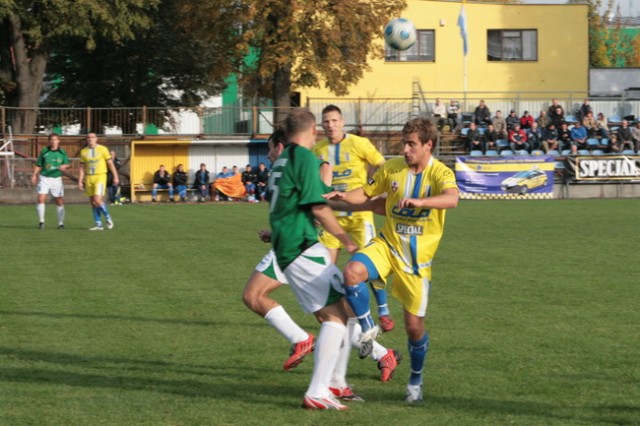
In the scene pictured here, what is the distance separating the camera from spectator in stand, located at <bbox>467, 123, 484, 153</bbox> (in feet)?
121

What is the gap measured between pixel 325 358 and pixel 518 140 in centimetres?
3078

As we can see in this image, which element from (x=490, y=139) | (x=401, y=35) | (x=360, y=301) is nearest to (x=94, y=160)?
(x=401, y=35)

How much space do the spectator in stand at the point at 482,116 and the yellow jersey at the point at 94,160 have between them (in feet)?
62.5

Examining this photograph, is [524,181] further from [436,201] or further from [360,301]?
[360,301]

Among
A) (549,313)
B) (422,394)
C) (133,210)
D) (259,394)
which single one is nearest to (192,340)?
(259,394)

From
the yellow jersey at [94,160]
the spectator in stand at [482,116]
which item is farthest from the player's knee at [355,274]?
the spectator in stand at [482,116]

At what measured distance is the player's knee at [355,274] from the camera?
6.92 m

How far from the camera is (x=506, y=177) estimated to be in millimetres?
35406

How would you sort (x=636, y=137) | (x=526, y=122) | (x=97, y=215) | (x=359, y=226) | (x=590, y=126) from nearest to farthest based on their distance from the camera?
(x=359, y=226)
(x=97, y=215)
(x=636, y=137)
(x=526, y=122)
(x=590, y=126)

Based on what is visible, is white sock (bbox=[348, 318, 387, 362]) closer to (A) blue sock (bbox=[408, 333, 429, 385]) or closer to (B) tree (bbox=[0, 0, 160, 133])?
(A) blue sock (bbox=[408, 333, 429, 385])

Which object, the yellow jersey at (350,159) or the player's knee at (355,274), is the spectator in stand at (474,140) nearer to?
the yellow jersey at (350,159)

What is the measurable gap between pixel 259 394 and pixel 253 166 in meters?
32.6

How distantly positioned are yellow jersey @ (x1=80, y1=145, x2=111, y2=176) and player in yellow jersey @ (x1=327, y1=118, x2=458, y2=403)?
15.4 meters

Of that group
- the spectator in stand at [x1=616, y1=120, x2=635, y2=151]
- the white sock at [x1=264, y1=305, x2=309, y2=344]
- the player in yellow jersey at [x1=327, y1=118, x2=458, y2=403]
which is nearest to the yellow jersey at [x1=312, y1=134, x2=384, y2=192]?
the player in yellow jersey at [x1=327, y1=118, x2=458, y2=403]
